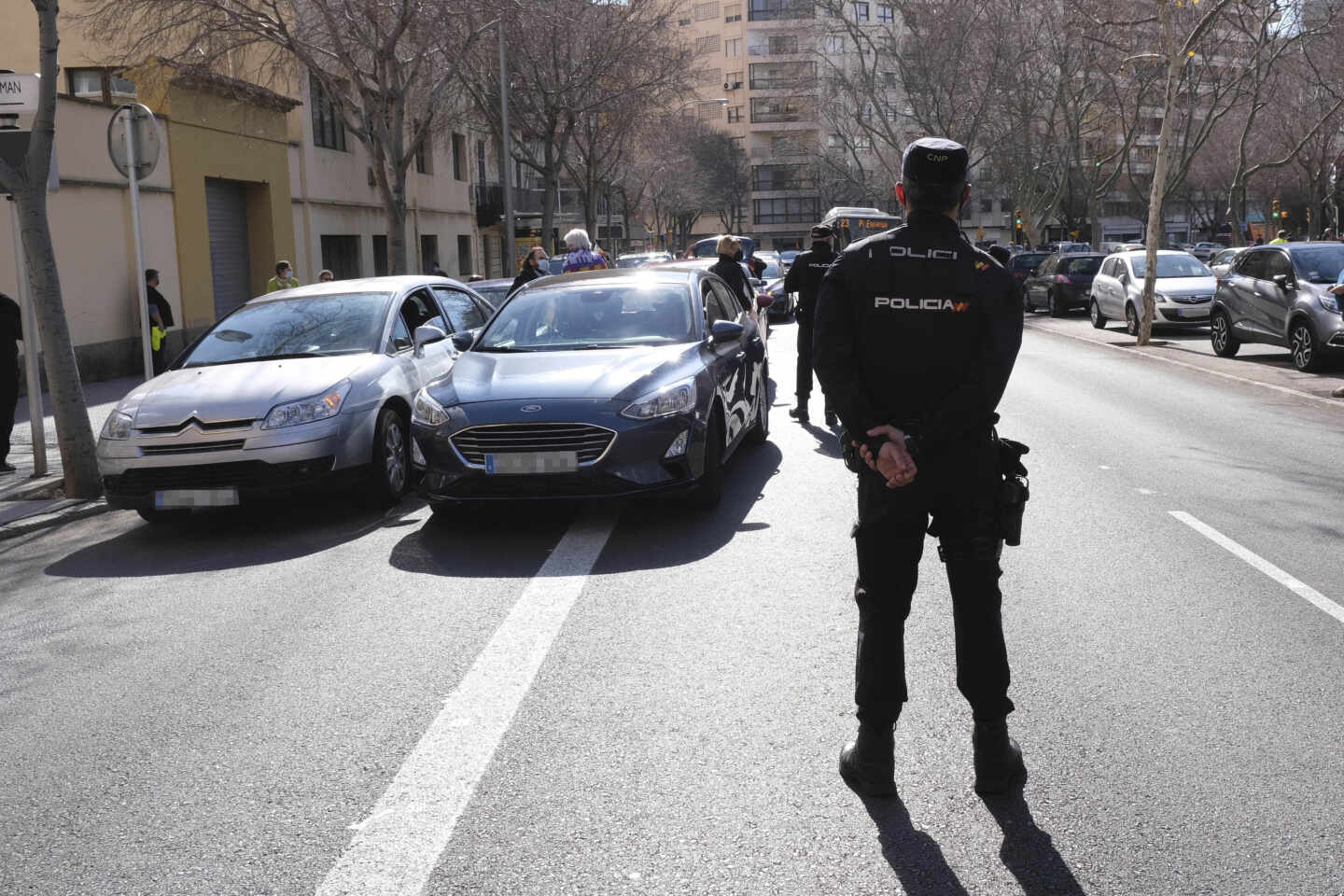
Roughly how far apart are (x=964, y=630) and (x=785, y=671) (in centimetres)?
136

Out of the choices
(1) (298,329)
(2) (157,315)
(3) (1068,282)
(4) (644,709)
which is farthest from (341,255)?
(4) (644,709)

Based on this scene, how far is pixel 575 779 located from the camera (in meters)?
4.11

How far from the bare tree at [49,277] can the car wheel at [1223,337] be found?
609 inches

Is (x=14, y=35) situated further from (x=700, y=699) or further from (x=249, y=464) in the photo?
(x=700, y=699)

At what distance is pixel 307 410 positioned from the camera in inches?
341

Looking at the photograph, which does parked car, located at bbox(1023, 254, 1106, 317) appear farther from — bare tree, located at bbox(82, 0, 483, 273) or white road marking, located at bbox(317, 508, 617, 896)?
white road marking, located at bbox(317, 508, 617, 896)

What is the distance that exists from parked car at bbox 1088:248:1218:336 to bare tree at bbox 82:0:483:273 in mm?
12545

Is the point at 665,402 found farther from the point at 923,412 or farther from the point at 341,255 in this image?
the point at 341,255

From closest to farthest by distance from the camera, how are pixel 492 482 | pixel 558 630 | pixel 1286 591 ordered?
pixel 558 630 < pixel 1286 591 < pixel 492 482

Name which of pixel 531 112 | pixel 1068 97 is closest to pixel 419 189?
pixel 531 112

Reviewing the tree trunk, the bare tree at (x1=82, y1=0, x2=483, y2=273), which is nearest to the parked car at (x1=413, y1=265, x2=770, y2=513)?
the tree trunk

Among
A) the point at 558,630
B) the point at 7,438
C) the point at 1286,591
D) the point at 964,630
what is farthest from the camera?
the point at 7,438

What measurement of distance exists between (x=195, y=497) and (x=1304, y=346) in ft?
46.2

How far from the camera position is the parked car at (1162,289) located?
82.0 feet
